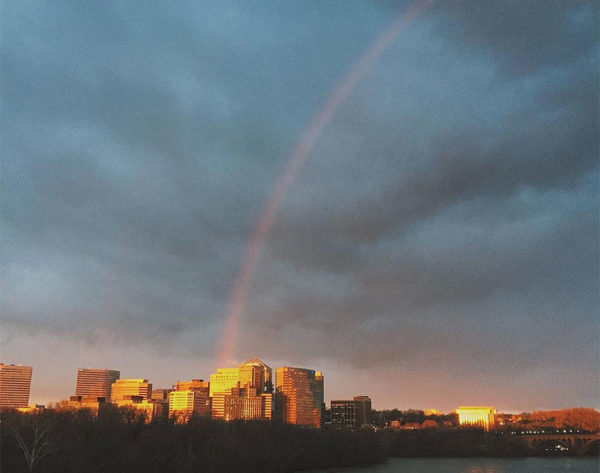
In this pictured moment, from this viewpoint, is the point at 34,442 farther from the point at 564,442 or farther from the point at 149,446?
the point at 564,442

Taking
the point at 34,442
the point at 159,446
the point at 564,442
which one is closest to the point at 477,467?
the point at 159,446

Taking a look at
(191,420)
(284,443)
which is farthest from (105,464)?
(284,443)

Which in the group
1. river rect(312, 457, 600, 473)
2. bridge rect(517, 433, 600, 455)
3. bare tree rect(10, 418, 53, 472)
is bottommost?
river rect(312, 457, 600, 473)

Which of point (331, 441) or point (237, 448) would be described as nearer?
point (237, 448)

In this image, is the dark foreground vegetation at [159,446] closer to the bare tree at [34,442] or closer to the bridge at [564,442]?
the bare tree at [34,442]

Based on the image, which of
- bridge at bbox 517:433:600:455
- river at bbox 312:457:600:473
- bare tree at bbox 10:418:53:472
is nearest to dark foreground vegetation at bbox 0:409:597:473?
bare tree at bbox 10:418:53:472

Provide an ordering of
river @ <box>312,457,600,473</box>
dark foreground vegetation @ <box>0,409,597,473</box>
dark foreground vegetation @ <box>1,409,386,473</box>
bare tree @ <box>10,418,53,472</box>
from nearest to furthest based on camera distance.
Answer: bare tree @ <box>10,418,53,472</box>
dark foreground vegetation @ <box>0,409,597,473</box>
dark foreground vegetation @ <box>1,409,386,473</box>
river @ <box>312,457,600,473</box>

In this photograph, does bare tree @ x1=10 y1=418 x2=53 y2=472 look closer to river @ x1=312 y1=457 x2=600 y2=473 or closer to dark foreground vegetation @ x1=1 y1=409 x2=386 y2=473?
dark foreground vegetation @ x1=1 y1=409 x2=386 y2=473

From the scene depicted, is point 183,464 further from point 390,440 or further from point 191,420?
point 390,440
